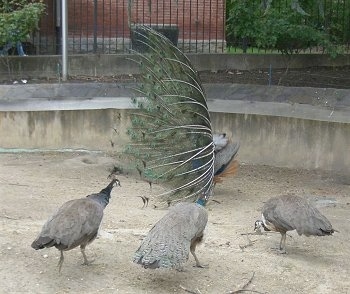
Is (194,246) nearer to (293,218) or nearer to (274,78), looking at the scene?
(293,218)

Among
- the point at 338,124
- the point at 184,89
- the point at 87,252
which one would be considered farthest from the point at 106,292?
the point at 338,124

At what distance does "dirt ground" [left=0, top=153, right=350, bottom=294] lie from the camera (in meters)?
5.30

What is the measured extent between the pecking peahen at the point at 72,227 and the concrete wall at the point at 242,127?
4.83 metres

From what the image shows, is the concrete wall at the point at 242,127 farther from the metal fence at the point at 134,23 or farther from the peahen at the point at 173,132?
the metal fence at the point at 134,23

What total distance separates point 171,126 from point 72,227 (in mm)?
3318

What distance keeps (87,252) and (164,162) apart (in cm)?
244

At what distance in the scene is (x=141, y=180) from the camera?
899cm

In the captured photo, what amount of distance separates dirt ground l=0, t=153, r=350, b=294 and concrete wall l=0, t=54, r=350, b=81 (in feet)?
14.5

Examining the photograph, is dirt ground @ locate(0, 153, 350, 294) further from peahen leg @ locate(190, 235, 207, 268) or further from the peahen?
the peahen

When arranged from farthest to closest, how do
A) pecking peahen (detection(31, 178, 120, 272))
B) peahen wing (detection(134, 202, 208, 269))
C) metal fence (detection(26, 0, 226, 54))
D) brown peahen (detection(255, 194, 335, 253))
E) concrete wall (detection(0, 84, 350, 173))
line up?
metal fence (detection(26, 0, 226, 54)) < concrete wall (detection(0, 84, 350, 173)) < brown peahen (detection(255, 194, 335, 253)) < pecking peahen (detection(31, 178, 120, 272)) < peahen wing (detection(134, 202, 208, 269))

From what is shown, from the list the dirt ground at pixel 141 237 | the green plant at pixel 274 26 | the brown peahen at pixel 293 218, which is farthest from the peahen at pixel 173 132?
the green plant at pixel 274 26

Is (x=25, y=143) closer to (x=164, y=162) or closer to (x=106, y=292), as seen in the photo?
(x=164, y=162)

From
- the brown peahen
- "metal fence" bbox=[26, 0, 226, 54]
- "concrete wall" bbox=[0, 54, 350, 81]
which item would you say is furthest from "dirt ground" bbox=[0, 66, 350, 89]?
the brown peahen

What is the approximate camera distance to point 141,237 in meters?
6.36
